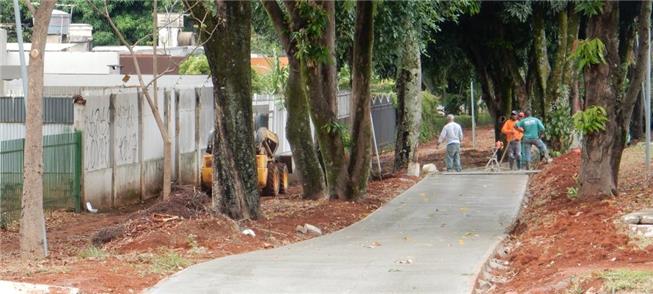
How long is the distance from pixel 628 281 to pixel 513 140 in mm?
19798

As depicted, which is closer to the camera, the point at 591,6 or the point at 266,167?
the point at 591,6

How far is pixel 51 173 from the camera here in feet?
66.4

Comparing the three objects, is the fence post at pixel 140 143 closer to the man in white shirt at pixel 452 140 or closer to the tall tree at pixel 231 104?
the tall tree at pixel 231 104

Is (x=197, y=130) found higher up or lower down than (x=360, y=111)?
lower down

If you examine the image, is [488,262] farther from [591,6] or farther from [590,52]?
[591,6]

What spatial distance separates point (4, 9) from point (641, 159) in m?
22.7

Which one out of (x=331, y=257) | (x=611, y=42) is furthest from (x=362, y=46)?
(x=331, y=257)

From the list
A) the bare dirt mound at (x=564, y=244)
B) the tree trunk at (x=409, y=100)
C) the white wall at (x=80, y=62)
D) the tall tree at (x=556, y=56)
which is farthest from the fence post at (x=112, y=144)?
the white wall at (x=80, y=62)

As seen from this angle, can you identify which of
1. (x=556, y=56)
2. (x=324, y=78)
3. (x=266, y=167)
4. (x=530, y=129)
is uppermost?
(x=556, y=56)

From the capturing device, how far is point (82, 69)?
37.6 metres

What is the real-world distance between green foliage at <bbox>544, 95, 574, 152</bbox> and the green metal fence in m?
15.4

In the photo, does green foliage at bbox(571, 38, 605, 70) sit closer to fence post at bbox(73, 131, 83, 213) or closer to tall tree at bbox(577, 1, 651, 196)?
tall tree at bbox(577, 1, 651, 196)

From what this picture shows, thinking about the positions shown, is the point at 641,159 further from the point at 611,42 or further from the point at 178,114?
the point at 178,114

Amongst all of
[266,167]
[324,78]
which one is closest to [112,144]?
[266,167]
